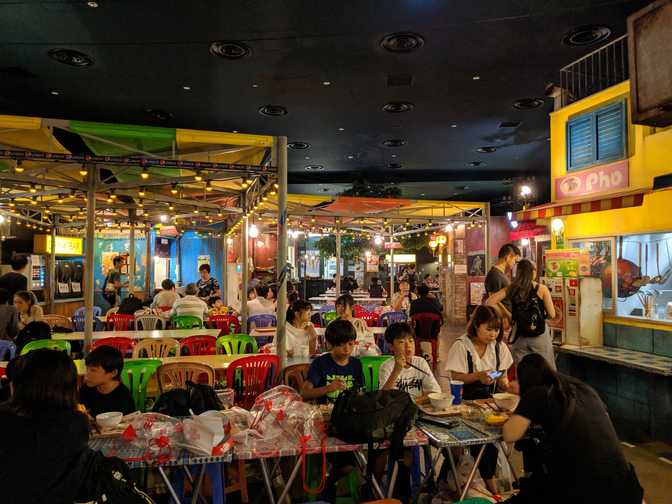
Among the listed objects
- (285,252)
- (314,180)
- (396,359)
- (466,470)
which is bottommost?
(466,470)

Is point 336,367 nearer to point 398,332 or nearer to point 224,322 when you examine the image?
point 398,332

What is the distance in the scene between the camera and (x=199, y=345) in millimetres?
6438

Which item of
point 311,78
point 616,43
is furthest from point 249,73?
point 616,43

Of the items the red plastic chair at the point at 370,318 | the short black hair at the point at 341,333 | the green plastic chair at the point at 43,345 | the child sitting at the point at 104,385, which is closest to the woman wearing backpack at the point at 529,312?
the short black hair at the point at 341,333

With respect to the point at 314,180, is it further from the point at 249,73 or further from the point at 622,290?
the point at 622,290

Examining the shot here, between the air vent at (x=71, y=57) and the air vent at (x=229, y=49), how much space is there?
187cm

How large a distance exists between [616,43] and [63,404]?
25.8 feet

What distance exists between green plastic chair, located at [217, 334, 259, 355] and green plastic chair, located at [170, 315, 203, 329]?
225 cm

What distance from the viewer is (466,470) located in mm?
3469

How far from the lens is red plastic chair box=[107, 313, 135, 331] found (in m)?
8.82

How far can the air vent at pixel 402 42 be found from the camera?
6.10 meters

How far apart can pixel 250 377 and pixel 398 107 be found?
5.96 m

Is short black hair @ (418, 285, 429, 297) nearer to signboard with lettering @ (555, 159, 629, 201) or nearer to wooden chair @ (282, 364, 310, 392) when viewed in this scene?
signboard with lettering @ (555, 159, 629, 201)

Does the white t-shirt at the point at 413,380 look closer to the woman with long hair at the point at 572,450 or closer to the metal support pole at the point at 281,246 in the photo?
the woman with long hair at the point at 572,450
